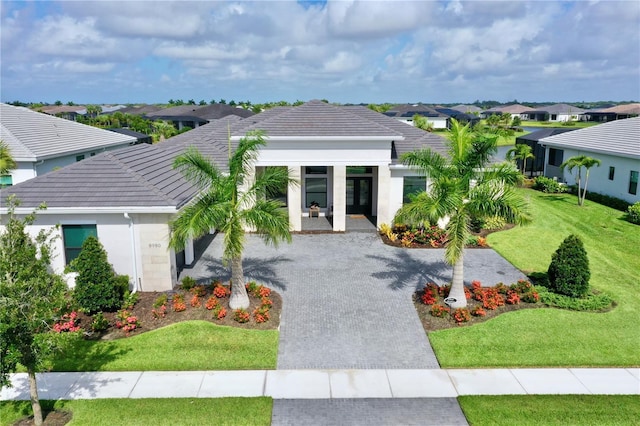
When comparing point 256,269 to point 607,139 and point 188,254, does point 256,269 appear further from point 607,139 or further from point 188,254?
point 607,139

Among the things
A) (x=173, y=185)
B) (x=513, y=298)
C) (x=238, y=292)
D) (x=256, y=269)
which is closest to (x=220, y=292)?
(x=238, y=292)

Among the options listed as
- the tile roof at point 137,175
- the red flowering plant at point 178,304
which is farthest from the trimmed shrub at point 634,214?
the red flowering plant at point 178,304

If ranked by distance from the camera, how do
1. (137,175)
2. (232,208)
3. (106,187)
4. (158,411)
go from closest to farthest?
(158,411)
(232,208)
(106,187)
(137,175)

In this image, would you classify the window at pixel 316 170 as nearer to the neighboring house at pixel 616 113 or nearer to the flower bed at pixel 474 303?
the flower bed at pixel 474 303

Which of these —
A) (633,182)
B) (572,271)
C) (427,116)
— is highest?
(427,116)

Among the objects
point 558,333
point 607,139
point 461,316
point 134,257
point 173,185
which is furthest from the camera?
point 607,139

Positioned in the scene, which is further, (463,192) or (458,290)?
(458,290)
